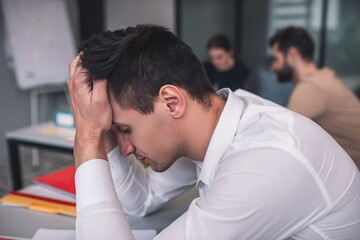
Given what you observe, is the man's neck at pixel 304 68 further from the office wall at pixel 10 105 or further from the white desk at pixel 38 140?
the office wall at pixel 10 105

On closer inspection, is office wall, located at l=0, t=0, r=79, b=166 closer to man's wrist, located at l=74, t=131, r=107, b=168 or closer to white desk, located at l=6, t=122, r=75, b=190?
white desk, located at l=6, t=122, r=75, b=190

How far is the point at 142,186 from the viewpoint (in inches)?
47.3

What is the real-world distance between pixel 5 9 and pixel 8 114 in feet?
3.71

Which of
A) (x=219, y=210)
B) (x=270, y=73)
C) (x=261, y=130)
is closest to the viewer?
(x=219, y=210)

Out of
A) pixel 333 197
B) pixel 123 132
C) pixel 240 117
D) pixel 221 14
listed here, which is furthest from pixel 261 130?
pixel 221 14

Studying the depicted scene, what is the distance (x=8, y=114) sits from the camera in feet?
13.4

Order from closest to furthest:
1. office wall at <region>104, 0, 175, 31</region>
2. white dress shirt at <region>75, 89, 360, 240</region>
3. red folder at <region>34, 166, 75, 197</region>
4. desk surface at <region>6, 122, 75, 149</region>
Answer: white dress shirt at <region>75, 89, 360, 240</region>
red folder at <region>34, 166, 75, 197</region>
desk surface at <region>6, 122, 75, 149</region>
office wall at <region>104, 0, 175, 31</region>

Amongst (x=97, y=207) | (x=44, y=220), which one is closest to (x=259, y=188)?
(x=97, y=207)

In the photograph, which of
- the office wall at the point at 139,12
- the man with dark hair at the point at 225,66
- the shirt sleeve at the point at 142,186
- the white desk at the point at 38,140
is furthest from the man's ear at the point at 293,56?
the office wall at the point at 139,12

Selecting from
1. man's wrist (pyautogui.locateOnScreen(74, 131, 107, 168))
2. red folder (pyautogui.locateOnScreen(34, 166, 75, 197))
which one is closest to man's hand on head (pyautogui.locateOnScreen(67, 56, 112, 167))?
man's wrist (pyautogui.locateOnScreen(74, 131, 107, 168))

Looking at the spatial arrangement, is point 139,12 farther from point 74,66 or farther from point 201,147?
point 201,147

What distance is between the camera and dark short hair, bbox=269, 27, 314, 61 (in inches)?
98.7

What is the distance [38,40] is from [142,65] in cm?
344

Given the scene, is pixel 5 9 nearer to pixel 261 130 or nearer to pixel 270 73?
pixel 270 73
